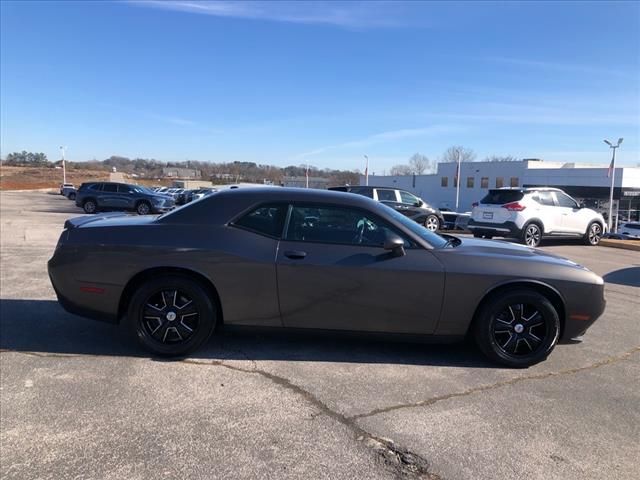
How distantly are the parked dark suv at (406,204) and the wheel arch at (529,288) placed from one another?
1221 cm

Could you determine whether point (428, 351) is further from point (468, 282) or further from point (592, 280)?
point (592, 280)

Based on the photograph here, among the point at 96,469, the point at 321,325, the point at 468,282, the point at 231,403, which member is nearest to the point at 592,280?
the point at 468,282

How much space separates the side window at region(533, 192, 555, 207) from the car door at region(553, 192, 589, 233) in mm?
238

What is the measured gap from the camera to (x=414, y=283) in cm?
418

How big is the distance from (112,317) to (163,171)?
147 meters

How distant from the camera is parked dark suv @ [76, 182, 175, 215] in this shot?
25.7 metres

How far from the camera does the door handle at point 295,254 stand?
4188 millimetres

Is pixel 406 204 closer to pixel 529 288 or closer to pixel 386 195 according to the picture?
pixel 386 195

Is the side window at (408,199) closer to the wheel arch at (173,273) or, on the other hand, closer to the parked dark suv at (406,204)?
the parked dark suv at (406,204)

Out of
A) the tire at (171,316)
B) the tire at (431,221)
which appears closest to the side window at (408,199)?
the tire at (431,221)

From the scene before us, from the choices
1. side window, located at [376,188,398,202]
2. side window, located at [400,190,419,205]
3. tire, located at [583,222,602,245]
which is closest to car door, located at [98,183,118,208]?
side window, located at [376,188,398,202]

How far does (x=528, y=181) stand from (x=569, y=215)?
4988 centimetres

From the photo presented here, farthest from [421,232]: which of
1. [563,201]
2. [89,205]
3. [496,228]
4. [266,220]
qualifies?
[89,205]

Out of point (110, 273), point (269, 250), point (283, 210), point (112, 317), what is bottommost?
point (112, 317)
